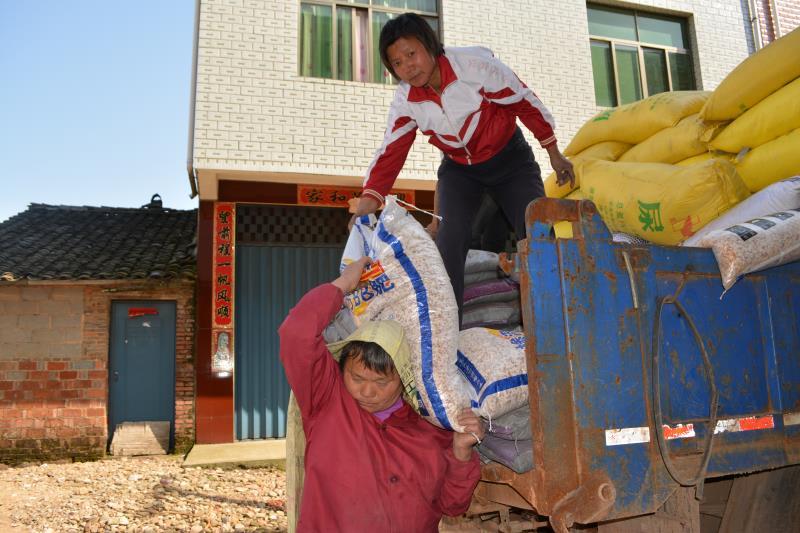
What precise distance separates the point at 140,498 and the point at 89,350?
2.85 meters

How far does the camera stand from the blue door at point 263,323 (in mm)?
7594

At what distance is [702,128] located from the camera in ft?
9.55

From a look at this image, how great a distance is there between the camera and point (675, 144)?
119 inches

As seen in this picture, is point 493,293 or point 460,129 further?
point 460,129

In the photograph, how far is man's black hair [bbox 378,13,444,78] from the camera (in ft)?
7.33

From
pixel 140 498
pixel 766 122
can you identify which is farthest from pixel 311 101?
pixel 766 122

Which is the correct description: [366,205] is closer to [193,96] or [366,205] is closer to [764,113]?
[764,113]

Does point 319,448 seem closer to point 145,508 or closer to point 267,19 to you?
point 145,508

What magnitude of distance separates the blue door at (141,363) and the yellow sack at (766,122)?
23.1ft

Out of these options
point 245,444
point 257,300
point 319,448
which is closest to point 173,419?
point 245,444

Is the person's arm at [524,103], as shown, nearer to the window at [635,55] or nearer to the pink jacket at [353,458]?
the pink jacket at [353,458]

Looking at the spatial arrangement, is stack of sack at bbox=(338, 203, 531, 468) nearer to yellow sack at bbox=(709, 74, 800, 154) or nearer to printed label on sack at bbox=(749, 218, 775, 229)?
printed label on sack at bbox=(749, 218, 775, 229)

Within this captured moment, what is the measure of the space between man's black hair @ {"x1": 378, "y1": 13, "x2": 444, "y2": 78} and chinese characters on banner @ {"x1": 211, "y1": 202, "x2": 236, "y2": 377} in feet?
18.5

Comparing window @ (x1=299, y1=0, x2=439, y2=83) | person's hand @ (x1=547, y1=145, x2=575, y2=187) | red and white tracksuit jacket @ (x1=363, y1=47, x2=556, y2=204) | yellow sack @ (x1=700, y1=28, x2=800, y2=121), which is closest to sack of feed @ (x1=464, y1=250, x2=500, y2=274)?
red and white tracksuit jacket @ (x1=363, y1=47, x2=556, y2=204)
